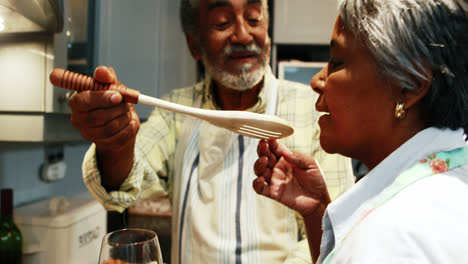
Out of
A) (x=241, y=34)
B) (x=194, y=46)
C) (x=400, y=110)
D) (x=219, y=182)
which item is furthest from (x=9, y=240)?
(x=400, y=110)

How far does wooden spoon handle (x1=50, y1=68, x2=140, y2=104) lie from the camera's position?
52 centimetres

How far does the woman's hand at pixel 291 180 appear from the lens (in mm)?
726

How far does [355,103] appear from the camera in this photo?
1.75 feet

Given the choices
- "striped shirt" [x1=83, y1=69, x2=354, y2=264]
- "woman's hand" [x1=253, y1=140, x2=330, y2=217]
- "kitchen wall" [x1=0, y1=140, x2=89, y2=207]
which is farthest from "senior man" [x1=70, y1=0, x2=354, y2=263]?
"kitchen wall" [x1=0, y1=140, x2=89, y2=207]

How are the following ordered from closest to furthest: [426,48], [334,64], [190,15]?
[426,48] < [334,64] < [190,15]

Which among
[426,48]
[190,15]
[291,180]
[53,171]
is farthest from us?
[53,171]

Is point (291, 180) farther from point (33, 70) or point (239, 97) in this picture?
point (33, 70)

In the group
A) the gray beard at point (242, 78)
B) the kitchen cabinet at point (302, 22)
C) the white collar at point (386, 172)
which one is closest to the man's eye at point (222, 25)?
the gray beard at point (242, 78)

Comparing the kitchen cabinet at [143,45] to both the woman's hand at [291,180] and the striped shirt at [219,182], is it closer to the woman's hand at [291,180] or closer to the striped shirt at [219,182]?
the striped shirt at [219,182]

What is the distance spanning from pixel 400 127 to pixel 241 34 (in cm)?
54

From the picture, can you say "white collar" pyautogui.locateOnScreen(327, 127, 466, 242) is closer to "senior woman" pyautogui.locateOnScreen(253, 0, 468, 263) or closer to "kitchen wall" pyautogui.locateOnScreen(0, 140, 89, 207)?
"senior woman" pyautogui.locateOnScreen(253, 0, 468, 263)

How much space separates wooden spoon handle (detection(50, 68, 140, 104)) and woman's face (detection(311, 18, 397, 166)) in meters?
0.31

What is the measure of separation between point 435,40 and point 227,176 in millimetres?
611

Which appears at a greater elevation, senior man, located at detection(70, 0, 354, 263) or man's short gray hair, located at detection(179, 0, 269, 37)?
man's short gray hair, located at detection(179, 0, 269, 37)
